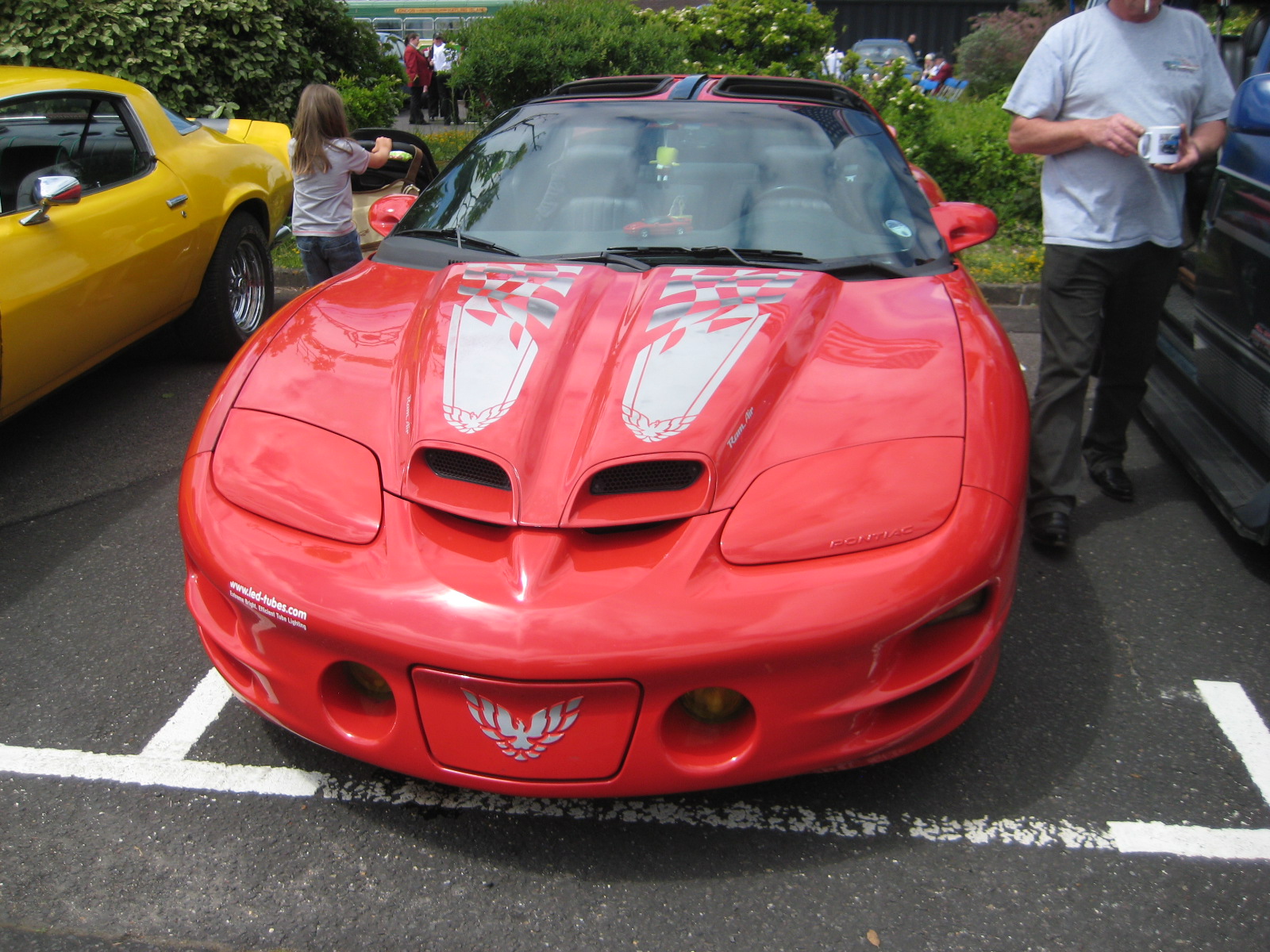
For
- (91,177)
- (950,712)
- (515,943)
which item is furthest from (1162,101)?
(91,177)

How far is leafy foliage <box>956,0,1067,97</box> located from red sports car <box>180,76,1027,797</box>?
14.3 m

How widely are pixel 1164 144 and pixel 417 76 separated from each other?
1508 cm

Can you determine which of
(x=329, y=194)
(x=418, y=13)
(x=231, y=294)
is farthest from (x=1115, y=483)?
(x=418, y=13)

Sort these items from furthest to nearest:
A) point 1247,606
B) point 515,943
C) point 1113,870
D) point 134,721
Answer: point 1247,606, point 134,721, point 1113,870, point 515,943

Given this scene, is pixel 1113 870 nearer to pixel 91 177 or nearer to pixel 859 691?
pixel 859 691

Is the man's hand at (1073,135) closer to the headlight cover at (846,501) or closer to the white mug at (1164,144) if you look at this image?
the white mug at (1164,144)

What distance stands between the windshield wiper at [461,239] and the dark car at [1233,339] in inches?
95.4

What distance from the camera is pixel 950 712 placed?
1969 mm

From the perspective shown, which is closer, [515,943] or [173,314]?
[515,943]

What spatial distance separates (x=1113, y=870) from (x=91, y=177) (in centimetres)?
442

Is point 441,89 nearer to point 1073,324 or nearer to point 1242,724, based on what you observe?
point 1073,324

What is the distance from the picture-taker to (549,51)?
7957mm

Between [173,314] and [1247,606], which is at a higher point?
[173,314]

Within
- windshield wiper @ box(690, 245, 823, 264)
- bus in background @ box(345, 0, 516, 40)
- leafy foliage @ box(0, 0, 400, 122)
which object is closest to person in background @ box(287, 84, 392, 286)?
windshield wiper @ box(690, 245, 823, 264)
